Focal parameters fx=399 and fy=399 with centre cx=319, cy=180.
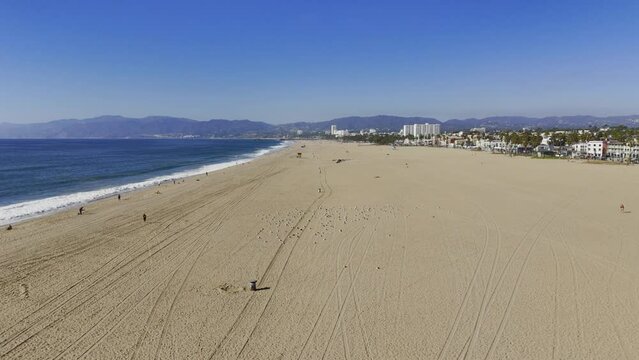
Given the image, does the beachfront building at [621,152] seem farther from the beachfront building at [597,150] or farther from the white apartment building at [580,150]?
the white apartment building at [580,150]

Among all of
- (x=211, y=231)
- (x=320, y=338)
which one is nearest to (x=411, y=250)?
(x=320, y=338)

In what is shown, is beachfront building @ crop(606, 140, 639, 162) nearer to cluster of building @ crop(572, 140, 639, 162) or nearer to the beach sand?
cluster of building @ crop(572, 140, 639, 162)

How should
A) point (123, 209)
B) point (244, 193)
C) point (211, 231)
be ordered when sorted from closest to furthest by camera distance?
point (211, 231)
point (123, 209)
point (244, 193)

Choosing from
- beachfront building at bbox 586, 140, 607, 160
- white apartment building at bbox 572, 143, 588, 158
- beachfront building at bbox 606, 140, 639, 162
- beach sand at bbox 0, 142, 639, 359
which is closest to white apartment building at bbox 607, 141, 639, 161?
beachfront building at bbox 606, 140, 639, 162

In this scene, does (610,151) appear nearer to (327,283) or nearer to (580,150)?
(580,150)

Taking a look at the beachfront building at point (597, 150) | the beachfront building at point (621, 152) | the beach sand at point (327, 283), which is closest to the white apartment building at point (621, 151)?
the beachfront building at point (621, 152)

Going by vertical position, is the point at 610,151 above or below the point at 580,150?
above

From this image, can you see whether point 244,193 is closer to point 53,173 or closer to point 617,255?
point 617,255

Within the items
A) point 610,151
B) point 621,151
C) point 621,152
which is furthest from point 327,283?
point 610,151
